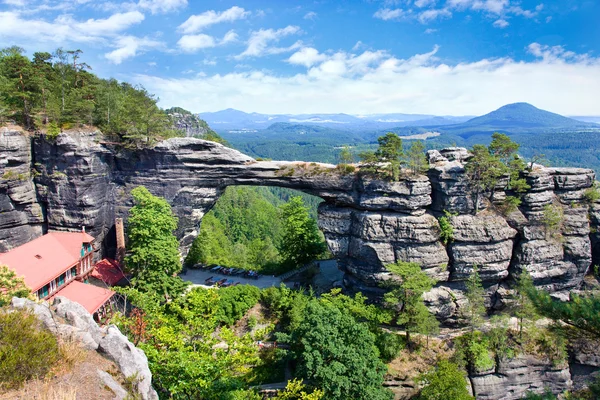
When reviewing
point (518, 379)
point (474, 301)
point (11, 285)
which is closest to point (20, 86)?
point (11, 285)

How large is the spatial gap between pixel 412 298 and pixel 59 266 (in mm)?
23027

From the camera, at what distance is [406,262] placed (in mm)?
25469

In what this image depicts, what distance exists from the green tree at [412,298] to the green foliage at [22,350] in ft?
62.5

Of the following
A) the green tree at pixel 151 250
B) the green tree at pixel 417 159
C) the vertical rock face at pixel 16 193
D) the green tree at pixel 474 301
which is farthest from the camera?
the green tree at pixel 417 159

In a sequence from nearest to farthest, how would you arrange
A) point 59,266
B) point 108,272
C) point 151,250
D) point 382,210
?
point 59,266, point 151,250, point 382,210, point 108,272

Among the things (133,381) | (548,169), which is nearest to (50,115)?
(133,381)

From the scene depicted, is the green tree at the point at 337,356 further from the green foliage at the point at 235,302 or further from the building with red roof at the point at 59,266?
the building with red roof at the point at 59,266

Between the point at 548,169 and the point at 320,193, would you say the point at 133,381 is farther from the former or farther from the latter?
the point at 548,169

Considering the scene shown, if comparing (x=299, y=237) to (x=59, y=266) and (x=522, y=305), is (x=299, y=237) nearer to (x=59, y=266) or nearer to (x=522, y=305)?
(x=522, y=305)

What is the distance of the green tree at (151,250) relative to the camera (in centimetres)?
2486

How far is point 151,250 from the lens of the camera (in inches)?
980

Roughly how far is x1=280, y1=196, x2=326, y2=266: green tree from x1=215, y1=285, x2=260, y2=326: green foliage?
6857 mm

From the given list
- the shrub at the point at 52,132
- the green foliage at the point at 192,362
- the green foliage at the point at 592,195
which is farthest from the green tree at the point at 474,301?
the shrub at the point at 52,132

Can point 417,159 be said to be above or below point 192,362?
above
